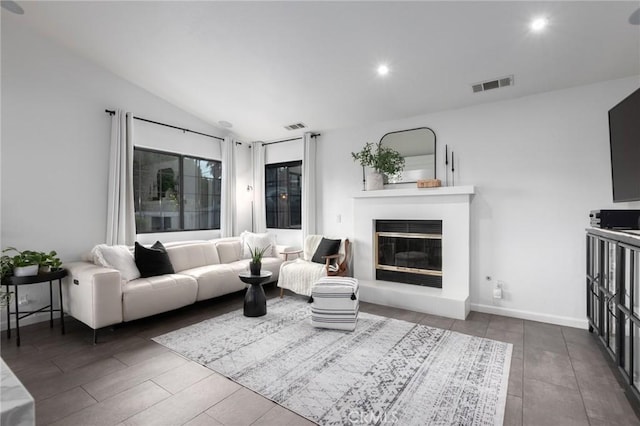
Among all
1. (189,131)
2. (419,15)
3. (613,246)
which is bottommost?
(613,246)

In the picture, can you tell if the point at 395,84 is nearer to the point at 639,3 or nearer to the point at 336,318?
the point at 639,3

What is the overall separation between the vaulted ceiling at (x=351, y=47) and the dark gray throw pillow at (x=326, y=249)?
1921 millimetres

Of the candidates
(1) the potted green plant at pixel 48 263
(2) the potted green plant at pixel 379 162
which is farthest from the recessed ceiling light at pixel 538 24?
(1) the potted green plant at pixel 48 263

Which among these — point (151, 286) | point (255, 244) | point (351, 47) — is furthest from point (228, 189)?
point (351, 47)

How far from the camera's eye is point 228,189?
5699mm

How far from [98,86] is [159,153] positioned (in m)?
1.15

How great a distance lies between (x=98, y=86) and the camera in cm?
418

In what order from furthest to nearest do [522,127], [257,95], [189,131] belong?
[189,131], [257,95], [522,127]

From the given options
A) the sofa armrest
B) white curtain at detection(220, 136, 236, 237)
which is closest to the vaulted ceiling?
white curtain at detection(220, 136, 236, 237)

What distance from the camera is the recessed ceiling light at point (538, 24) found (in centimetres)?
261

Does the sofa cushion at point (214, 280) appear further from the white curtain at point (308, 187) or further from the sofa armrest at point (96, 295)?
the white curtain at point (308, 187)

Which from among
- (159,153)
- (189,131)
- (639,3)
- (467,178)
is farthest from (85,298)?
(639,3)

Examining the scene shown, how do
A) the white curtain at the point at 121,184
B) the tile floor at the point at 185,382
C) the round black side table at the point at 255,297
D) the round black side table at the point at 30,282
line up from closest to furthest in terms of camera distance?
1. the tile floor at the point at 185,382
2. the round black side table at the point at 30,282
3. the round black side table at the point at 255,297
4. the white curtain at the point at 121,184

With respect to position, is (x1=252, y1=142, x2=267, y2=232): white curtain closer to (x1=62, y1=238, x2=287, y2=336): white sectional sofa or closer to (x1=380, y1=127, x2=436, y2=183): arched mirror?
(x1=62, y1=238, x2=287, y2=336): white sectional sofa
